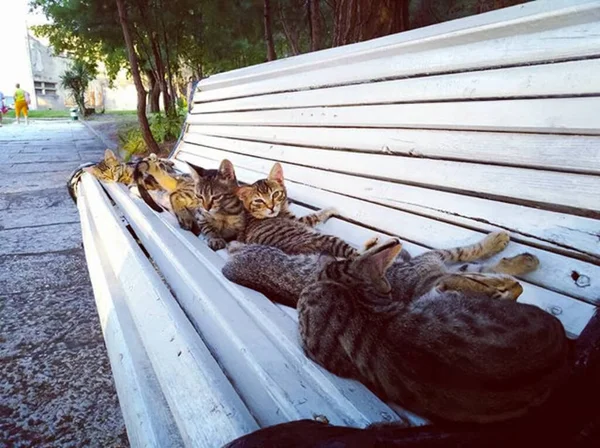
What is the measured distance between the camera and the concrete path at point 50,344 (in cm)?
203

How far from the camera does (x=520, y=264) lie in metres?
1.66

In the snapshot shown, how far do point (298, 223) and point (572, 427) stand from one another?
2.00 metres

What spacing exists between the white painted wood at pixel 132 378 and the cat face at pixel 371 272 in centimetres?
A: 73

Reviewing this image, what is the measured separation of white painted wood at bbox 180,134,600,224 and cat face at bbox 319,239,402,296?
1.75 feet

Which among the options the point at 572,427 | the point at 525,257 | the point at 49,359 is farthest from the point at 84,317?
the point at 572,427

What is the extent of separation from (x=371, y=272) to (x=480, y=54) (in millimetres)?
1122

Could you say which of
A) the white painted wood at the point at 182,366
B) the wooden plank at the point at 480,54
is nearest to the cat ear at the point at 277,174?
the wooden plank at the point at 480,54

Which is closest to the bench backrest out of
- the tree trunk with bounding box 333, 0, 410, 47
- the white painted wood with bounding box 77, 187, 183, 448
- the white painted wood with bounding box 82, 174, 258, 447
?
the white painted wood with bounding box 82, 174, 258, 447

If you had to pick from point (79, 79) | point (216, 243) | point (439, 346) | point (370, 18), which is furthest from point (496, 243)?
point (79, 79)

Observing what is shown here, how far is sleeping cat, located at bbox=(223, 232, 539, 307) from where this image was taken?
1.64 metres

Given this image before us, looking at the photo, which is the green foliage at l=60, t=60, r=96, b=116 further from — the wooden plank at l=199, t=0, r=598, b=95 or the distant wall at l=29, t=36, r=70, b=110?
the wooden plank at l=199, t=0, r=598, b=95

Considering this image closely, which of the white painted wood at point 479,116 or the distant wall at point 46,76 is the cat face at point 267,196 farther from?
the distant wall at point 46,76

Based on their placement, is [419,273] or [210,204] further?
[210,204]

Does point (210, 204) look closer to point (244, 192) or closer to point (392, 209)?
point (244, 192)
